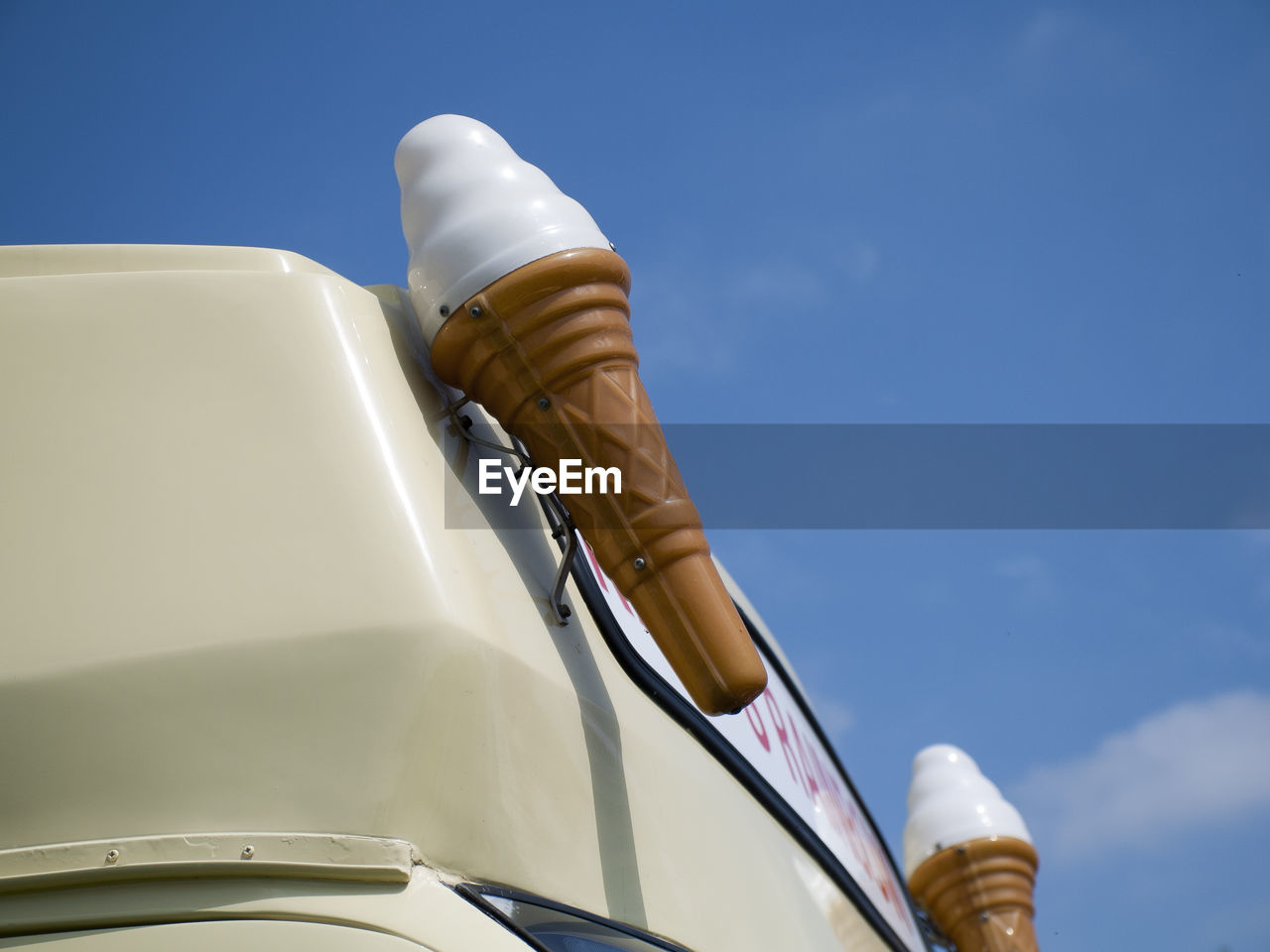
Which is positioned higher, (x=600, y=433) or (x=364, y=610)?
(x=600, y=433)

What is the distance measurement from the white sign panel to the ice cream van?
0.10 m

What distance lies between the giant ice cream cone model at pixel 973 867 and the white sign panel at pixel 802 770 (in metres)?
0.15

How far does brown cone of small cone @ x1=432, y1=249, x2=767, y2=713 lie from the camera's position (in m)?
2.04

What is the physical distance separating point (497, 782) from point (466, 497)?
52 centimetres

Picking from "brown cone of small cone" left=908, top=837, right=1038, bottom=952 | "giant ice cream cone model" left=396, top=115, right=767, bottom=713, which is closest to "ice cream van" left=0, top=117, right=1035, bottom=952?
"giant ice cream cone model" left=396, top=115, right=767, bottom=713

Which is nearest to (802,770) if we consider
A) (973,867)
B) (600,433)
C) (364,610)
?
(973,867)

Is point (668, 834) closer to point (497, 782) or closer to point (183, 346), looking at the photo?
point (497, 782)

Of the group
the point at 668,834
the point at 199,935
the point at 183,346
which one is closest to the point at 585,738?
the point at 668,834

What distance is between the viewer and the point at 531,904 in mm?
1601

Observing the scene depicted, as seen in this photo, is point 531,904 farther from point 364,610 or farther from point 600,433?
point 600,433

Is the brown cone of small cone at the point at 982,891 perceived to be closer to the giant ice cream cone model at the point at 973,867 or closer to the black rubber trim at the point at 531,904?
the giant ice cream cone model at the point at 973,867

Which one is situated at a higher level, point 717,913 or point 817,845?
point 817,845

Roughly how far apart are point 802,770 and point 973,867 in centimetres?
149

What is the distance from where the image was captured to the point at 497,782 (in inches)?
66.2
